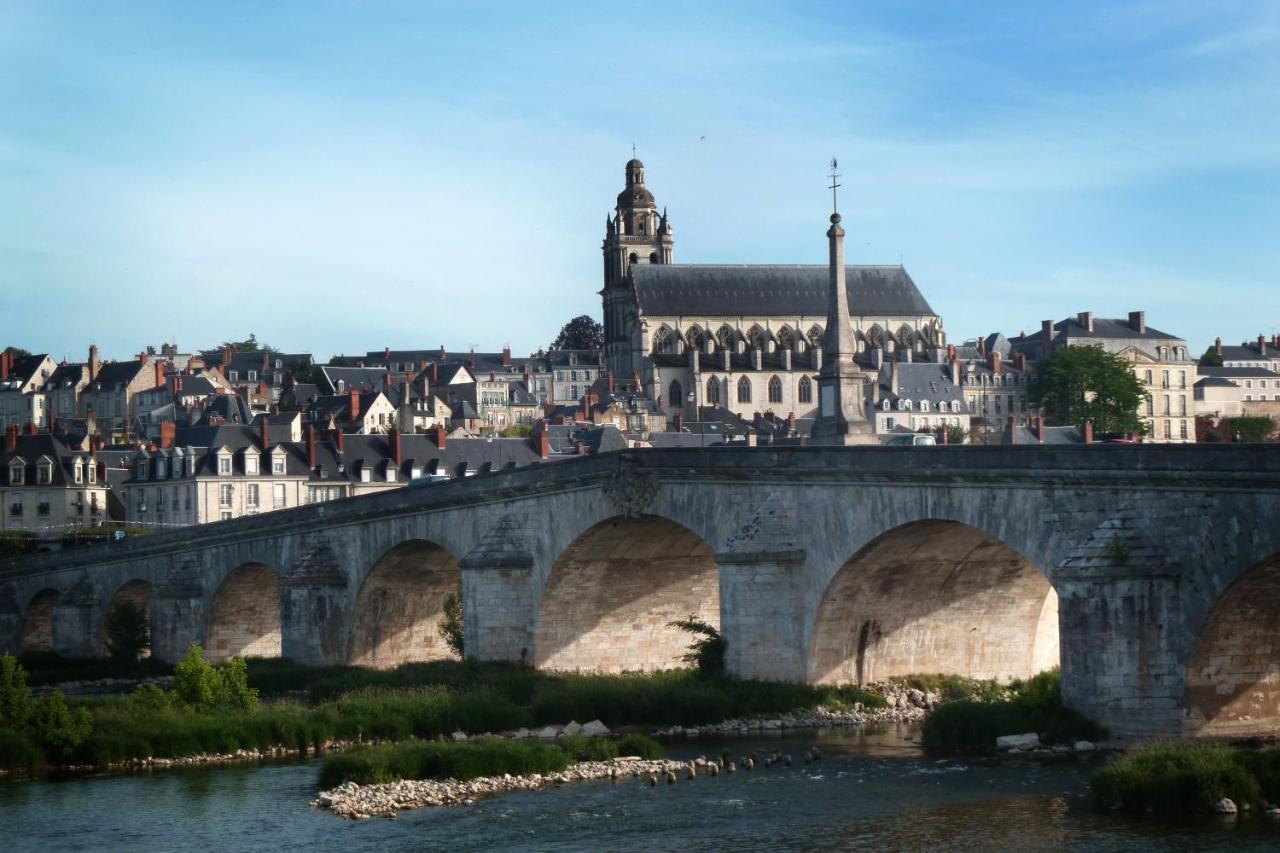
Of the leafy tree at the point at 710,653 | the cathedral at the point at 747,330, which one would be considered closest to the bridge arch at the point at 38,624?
the leafy tree at the point at 710,653

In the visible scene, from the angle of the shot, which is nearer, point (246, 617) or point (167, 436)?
point (246, 617)

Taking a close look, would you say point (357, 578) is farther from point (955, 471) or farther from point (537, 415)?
point (537, 415)

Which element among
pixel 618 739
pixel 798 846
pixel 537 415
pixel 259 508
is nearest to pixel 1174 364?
pixel 537 415

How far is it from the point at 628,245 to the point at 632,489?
12108 centimetres

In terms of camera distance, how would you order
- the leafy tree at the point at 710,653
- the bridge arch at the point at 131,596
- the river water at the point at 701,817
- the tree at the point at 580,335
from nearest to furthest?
the river water at the point at 701,817
the leafy tree at the point at 710,653
the bridge arch at the point at 131,596
the tree at the point at 580,335

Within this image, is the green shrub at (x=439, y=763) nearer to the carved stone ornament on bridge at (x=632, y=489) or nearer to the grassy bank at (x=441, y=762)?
the grassy bank at (x=441, y=762)

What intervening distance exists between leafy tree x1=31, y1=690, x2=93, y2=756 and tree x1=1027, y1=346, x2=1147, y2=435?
84103 mm

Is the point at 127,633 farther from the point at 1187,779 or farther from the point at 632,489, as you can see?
the point at 1187,779

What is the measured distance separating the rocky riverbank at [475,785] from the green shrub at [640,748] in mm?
337

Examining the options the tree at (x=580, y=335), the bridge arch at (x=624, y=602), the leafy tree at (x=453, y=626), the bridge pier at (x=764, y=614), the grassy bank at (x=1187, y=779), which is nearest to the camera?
the grassy bank at (x=1187, y=779)

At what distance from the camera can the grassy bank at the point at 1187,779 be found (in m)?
27.7

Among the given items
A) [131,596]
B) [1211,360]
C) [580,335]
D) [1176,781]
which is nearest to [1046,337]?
[1211,360]

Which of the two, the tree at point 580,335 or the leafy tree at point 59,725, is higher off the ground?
the tree at point 580,335

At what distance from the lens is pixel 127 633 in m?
68.5
